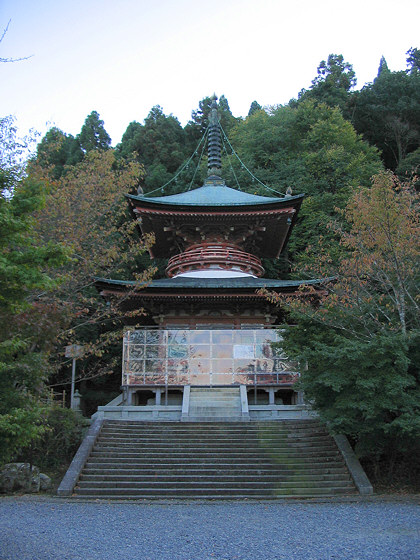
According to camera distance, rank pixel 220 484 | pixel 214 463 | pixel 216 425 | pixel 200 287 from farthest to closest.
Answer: pixel 200 287 < pixel 216 425 < pixel 214 463 < pixel 220 484

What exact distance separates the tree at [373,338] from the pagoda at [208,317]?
6.14 ft

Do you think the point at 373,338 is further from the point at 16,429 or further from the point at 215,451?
the point at 16,429

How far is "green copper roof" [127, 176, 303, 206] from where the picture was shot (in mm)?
19609

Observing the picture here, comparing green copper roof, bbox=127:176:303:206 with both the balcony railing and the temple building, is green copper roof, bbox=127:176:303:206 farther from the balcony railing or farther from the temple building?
the balcony railing

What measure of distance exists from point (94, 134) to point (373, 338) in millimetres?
36075

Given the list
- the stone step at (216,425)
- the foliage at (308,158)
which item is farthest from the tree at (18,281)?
the foliage at (308,158)

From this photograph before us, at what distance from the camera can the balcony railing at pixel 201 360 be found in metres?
16.8

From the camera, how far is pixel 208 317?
1894 cm

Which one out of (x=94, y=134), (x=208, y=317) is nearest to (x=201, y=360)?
(x=208, y=317)

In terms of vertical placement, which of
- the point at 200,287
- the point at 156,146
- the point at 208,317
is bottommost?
the point at 208,317

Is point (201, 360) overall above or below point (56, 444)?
above

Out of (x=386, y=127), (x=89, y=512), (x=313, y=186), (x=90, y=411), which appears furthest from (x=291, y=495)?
(x=386, y=127)

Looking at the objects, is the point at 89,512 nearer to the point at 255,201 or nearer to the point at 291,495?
the point at 291,495

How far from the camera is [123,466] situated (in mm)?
12320
